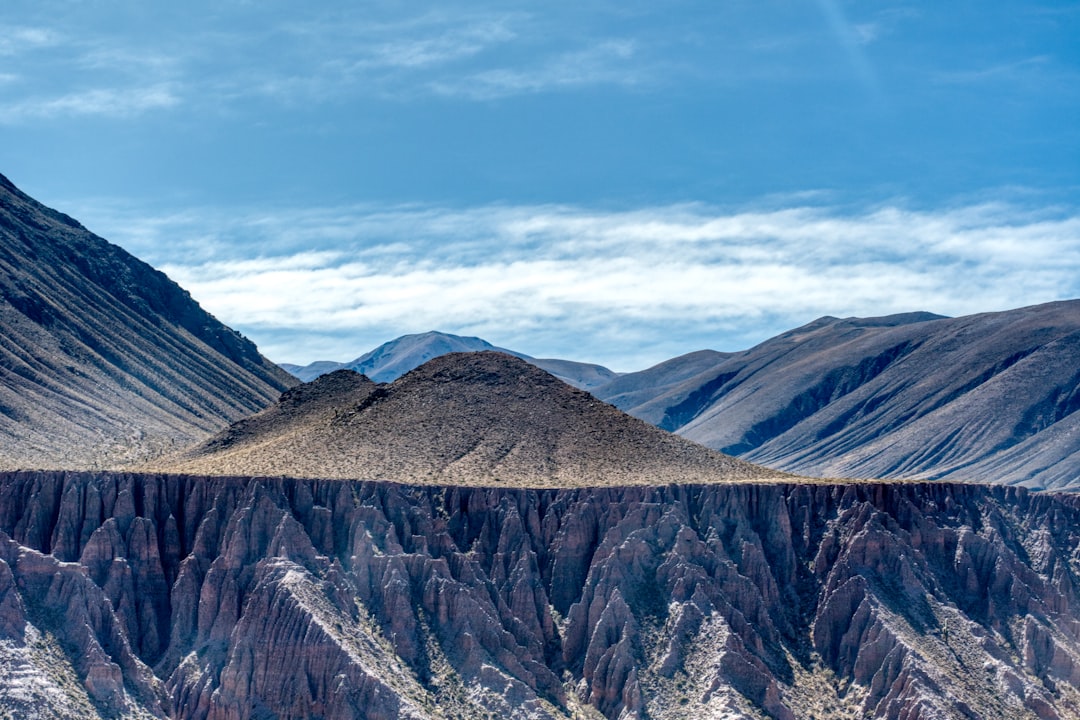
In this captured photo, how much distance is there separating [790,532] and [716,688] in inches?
754

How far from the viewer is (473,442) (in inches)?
4587

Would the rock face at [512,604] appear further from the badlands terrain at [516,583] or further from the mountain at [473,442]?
the mountain at [473,442]

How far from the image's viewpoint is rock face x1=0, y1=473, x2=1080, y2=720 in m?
85.8

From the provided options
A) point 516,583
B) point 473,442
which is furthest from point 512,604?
point 473,442

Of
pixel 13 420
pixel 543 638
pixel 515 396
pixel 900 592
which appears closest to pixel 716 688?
pixel 543 638

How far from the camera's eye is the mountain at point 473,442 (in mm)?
109938

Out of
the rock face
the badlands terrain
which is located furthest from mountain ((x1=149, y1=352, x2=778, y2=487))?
the rock face

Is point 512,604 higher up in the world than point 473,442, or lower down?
lower down

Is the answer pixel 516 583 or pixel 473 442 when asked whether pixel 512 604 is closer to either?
pixel 516 583

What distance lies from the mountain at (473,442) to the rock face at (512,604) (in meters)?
6.34

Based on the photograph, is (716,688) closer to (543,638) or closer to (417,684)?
(543,638)

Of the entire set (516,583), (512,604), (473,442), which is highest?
(473,442)

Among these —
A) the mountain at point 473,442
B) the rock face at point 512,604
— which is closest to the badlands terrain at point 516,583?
the rock face at point 512,604

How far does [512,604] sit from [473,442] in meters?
21.3
